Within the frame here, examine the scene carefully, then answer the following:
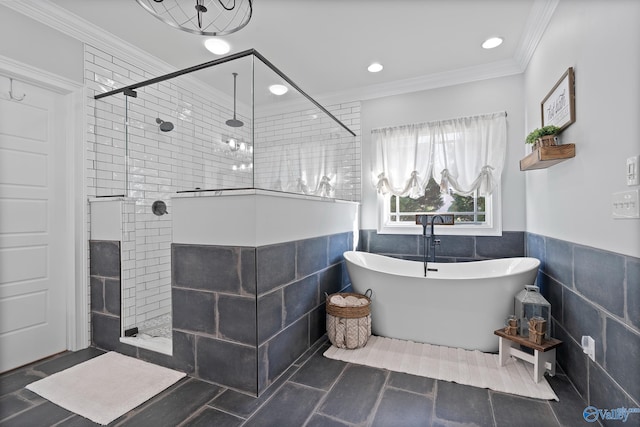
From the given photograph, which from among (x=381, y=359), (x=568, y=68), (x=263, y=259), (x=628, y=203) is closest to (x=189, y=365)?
(x=263, y=259)

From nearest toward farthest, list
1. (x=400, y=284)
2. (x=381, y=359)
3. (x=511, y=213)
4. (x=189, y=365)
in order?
1. (x=189, y=365)
2. (x=381, y=359)
3. (x=400, y=284)
4. (x=511, y=213)

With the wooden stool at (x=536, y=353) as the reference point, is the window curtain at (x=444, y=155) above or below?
above

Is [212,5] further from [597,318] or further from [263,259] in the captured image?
[597,318]

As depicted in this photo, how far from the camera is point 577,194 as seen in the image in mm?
1812

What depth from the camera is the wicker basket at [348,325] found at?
2.34 meters

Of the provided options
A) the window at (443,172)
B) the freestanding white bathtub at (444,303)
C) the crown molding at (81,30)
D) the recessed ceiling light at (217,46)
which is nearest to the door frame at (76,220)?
the crown molding at (81,30)

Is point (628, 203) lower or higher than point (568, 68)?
lower

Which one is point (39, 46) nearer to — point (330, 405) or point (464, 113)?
point (330, 405)

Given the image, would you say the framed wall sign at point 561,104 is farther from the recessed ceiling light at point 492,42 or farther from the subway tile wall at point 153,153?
the subway tile wall at point 153,153

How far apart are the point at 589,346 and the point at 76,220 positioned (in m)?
3.70

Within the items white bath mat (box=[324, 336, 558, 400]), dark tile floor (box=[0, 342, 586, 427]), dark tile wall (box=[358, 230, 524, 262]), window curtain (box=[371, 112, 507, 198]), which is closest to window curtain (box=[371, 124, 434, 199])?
window curtain (box=[371, 112, 507, 198])

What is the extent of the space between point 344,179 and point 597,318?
2.58 m

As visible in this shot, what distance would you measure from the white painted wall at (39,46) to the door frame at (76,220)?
146 millimetres

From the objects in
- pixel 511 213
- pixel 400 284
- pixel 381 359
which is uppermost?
pixel 511 213
